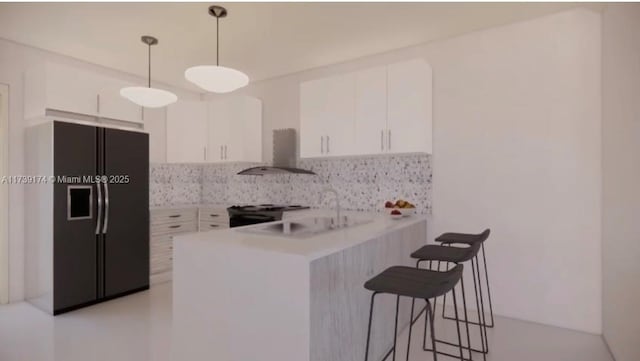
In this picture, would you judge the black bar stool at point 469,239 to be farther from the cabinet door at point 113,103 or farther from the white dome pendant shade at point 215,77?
the cabinet door at point 113,103

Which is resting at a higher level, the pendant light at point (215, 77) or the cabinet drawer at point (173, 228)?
the pendant light at point (215, 77)

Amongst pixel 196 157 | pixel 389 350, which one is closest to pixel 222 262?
pixel 389 350

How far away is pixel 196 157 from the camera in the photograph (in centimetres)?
469

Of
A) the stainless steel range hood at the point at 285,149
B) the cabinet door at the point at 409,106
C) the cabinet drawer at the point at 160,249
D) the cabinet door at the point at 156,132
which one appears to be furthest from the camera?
the cabinet door at the point at 156,132

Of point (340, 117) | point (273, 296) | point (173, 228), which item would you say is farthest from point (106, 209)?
point (273, 296)

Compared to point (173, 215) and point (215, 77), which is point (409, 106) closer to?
point (215, 77)

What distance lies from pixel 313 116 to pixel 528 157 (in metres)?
2.06

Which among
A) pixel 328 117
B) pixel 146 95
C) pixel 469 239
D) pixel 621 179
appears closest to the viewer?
pixel 621 179

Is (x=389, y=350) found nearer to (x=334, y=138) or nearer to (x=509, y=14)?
(x=334, y=138)

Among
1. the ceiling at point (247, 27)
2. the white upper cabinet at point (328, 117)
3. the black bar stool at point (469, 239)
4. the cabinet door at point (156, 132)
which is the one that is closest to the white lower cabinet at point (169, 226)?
the cabinet door at point (156, 132)

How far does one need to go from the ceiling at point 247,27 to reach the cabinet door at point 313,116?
348 millimetres

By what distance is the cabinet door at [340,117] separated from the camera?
353 cm

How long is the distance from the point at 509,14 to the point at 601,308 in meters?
2.41

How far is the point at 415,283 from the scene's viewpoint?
5.28 feet
